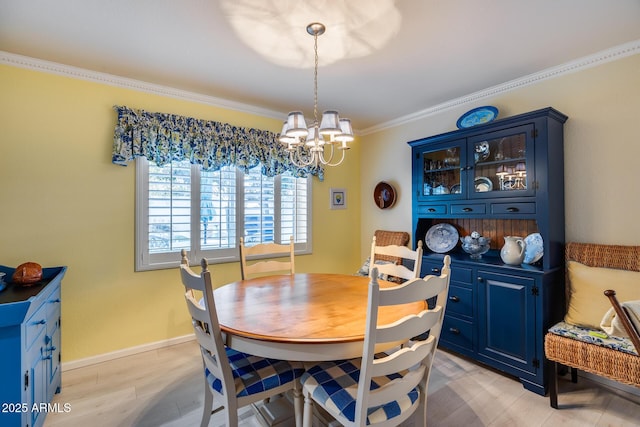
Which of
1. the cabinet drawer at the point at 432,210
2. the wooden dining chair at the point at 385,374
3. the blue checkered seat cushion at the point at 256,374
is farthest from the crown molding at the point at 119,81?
the wooden dining chair at the point at 385,374

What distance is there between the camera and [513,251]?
8.05 ft

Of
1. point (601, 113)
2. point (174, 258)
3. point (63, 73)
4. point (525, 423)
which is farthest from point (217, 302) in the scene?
point (601, 113)

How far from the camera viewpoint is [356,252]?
4.35 m

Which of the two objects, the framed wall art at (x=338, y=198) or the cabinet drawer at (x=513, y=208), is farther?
the framed wall art at (x=338, y=198)

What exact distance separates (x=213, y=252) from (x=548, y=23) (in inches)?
129

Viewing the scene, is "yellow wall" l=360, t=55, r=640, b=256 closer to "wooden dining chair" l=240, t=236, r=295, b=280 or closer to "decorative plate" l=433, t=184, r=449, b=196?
"decorative plate" l=433, t=184, r=449, b=196

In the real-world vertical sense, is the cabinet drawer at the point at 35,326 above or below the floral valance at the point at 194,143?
below

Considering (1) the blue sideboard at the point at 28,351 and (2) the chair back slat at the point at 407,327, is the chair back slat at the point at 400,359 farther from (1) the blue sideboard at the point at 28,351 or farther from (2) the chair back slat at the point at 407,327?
(1) the blue sideboard at the point at 28,351

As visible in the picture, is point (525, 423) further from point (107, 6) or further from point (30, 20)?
point (30, 20)

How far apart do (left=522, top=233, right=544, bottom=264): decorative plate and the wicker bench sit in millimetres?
177

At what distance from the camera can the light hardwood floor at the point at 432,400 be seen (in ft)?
6.25

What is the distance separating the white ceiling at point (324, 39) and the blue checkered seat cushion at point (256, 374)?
2.00m

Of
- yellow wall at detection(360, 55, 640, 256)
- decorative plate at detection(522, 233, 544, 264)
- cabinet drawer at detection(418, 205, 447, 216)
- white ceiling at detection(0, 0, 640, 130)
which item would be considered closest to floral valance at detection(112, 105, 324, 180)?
white ceiling at detection(0, 0, 640, 130)

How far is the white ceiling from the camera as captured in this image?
1778 millimetres
